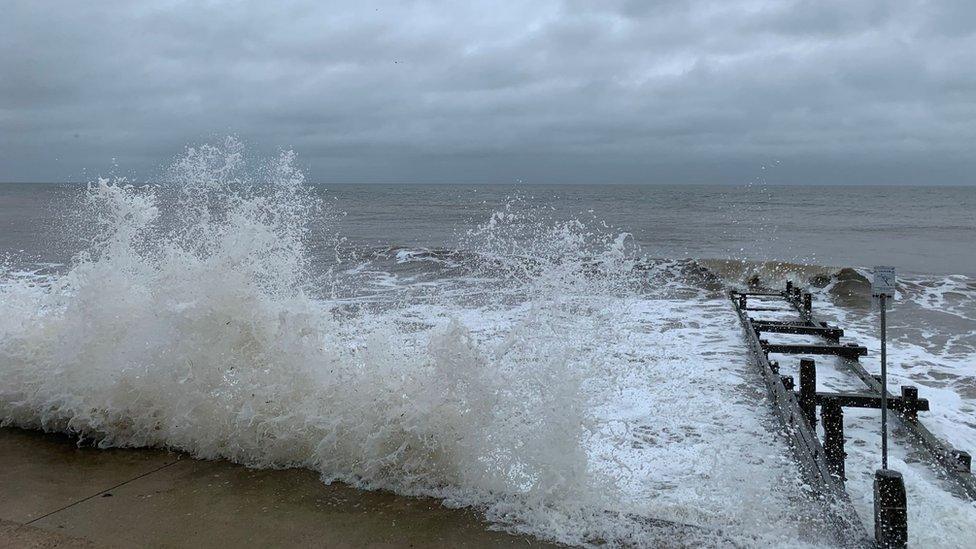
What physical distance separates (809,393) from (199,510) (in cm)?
419

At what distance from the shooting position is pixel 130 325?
521cm

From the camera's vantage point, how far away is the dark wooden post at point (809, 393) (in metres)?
4.82

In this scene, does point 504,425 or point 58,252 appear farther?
point 58,252

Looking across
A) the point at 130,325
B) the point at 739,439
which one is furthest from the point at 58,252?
the point at 739,439

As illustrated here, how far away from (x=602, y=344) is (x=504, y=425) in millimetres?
4527

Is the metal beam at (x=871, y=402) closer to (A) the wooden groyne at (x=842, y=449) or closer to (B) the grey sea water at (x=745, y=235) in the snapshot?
(A) the wooden groyne at (x=842, y=449)

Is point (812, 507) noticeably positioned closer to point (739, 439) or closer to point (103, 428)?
point (739, 439)

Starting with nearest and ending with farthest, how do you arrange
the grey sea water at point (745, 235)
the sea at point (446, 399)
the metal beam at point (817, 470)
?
1. the metal beam at point (817, 470)
2. the sea at point (446, 399)
3. the grey sea water at point (745, 235)

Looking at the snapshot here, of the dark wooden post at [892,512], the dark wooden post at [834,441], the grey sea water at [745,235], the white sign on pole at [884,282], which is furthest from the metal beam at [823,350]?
the grey sea water at [745,235]

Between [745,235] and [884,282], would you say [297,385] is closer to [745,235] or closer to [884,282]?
[884,282]

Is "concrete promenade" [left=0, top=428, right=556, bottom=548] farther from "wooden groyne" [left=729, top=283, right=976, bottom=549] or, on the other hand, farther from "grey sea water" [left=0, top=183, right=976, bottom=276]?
"grey sea water" [left=0, top=183, right=976, bottom=276]

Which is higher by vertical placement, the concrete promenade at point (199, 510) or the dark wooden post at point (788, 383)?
the dark wooden post at point (788, 383)

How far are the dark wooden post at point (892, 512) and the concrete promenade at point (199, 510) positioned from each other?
1.74m

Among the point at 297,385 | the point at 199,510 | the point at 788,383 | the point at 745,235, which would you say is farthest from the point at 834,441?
the point at 745,235
